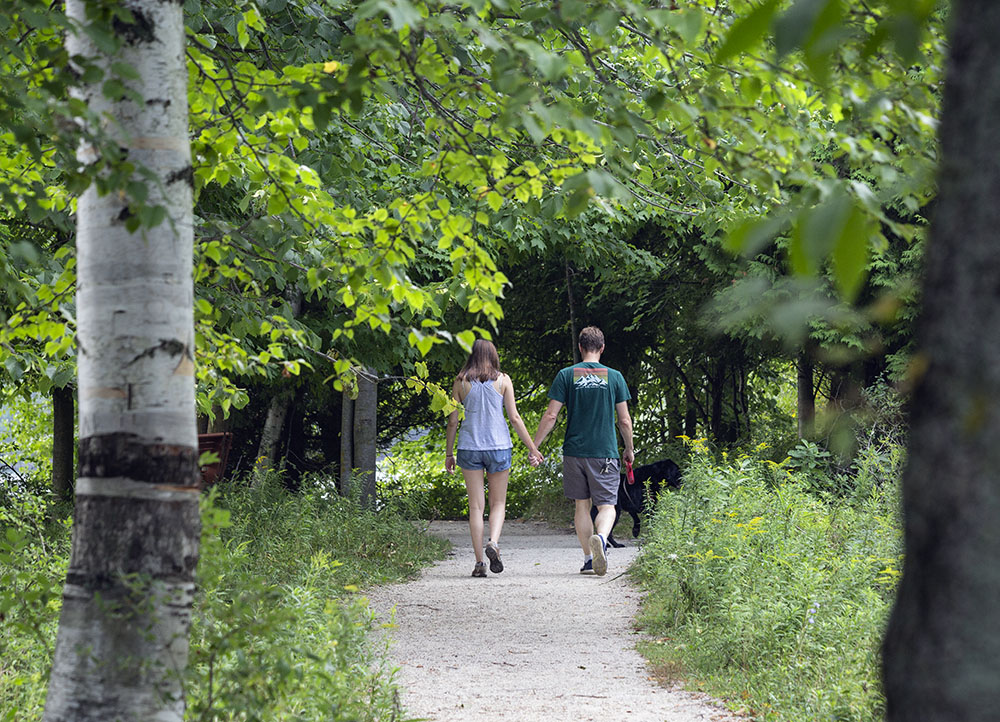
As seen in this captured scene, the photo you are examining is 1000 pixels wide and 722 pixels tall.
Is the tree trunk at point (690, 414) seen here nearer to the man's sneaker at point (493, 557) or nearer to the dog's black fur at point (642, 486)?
the dog's black fur at point (642, 486)

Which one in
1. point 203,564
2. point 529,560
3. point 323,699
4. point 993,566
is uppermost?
point 993,566

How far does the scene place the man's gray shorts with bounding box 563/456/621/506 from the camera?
28.6ft

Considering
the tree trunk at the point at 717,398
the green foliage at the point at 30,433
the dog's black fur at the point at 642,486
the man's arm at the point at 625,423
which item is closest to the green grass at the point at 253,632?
the man's arm at the point at 625,423

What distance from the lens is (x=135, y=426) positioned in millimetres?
2646

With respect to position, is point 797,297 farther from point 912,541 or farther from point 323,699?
point 323,699

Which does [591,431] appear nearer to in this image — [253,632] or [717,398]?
[253,632]

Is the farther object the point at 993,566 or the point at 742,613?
the point at 742,613

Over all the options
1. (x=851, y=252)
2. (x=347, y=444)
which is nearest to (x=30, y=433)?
(x=347, y=444)

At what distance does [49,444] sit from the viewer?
21.0m

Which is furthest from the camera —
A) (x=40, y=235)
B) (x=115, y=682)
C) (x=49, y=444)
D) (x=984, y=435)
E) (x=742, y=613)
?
(x=49, y=444)

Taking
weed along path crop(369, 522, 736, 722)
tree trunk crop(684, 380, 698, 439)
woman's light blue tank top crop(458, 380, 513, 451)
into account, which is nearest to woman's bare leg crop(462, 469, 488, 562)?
woman's light blue tank top crop(458, 380, 513, 451)

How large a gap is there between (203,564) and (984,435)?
2.45 metres

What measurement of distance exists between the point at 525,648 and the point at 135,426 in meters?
4.18

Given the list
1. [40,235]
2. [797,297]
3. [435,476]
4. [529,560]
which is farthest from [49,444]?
[797,297]
